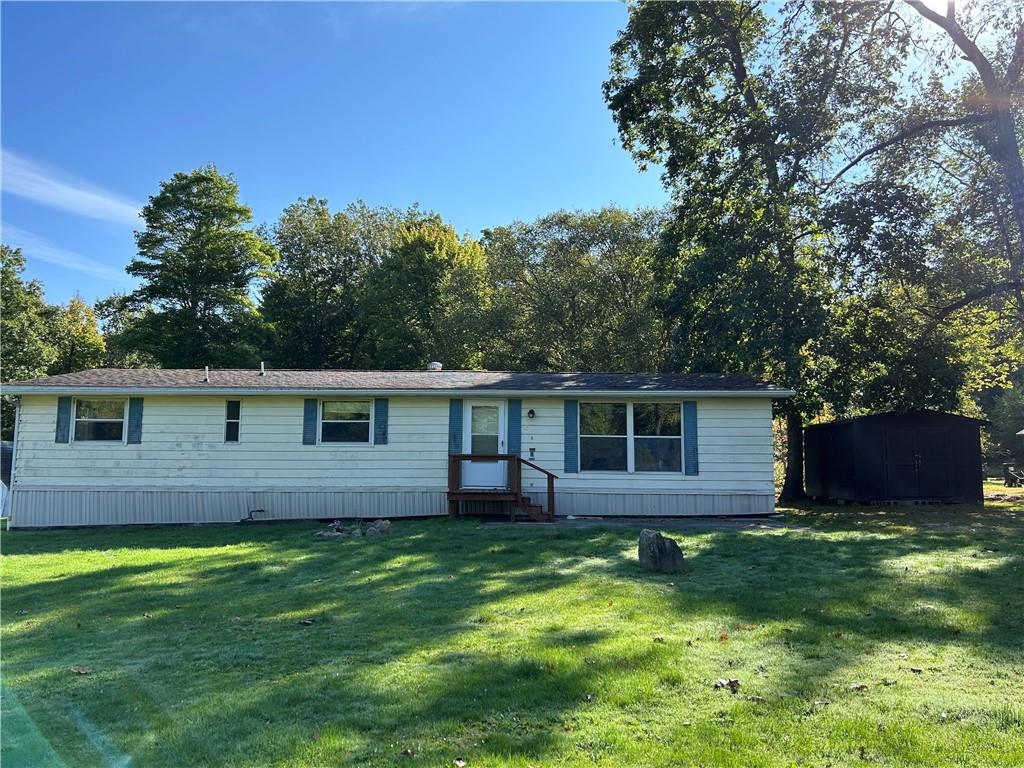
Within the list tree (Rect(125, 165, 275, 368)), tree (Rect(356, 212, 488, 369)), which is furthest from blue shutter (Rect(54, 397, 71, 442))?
tree (Rect(125, 165, 275, 368))

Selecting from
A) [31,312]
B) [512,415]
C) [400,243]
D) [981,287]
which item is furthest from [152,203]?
[981,287]

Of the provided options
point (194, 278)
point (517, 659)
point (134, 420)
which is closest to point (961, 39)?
point (517, 659)

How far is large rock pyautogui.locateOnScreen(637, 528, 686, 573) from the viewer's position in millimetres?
8195

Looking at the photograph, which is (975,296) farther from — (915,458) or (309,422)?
(309,422)

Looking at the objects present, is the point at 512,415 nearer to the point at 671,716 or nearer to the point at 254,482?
the point at 254,482

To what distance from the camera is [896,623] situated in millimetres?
5840

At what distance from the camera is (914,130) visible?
1691 cm

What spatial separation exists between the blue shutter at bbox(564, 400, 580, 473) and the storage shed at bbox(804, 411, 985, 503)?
8.54 meters

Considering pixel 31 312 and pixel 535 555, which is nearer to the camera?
pixel 535 555

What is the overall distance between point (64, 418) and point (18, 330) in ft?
75.9

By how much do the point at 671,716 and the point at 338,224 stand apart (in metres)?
38.8

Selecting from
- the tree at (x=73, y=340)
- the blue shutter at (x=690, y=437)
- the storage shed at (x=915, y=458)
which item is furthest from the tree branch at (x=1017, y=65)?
the tree at (x=73, y=340)

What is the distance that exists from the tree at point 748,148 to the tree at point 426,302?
36.7ft

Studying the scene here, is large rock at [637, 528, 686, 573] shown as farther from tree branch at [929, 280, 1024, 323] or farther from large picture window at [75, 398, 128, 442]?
tree branch at [929, 280, 1024, 323]
